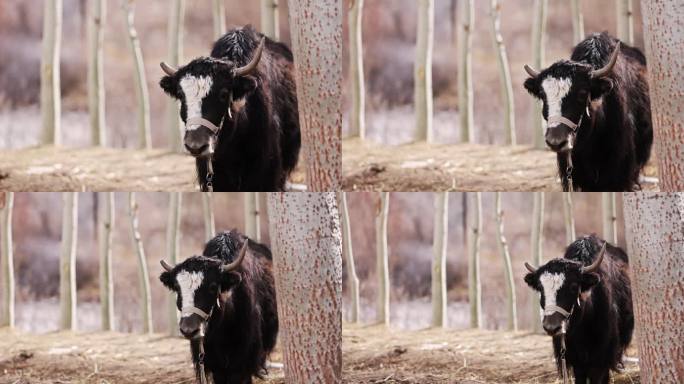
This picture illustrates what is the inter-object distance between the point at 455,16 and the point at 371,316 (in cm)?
146

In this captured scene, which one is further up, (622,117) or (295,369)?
(622,117)

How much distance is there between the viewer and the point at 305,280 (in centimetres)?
411

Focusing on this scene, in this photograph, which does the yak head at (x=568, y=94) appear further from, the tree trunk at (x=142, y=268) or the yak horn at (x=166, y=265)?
the tree trunk at (x=142, y=268)

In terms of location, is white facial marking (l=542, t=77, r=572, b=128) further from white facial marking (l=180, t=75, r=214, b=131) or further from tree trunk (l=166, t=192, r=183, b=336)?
tree trunk (l=166, t=192, r=183, b=336)

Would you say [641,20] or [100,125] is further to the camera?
[100,125]

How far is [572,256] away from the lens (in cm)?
420

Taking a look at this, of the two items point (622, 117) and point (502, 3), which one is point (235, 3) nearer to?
point (502, 3)

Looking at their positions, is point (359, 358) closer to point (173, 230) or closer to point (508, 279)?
point (508, 279)

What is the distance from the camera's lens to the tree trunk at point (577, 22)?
13.5ft

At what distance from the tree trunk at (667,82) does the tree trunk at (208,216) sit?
203 centimetres

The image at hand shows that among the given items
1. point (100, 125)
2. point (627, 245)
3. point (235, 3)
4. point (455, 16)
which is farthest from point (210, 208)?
point (627, 245)

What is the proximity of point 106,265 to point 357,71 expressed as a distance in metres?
1.53

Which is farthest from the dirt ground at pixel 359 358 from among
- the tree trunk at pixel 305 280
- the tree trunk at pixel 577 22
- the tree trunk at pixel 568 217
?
the tree trunk at pixel 577 22

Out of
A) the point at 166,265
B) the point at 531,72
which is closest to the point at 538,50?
the point at 531,72
